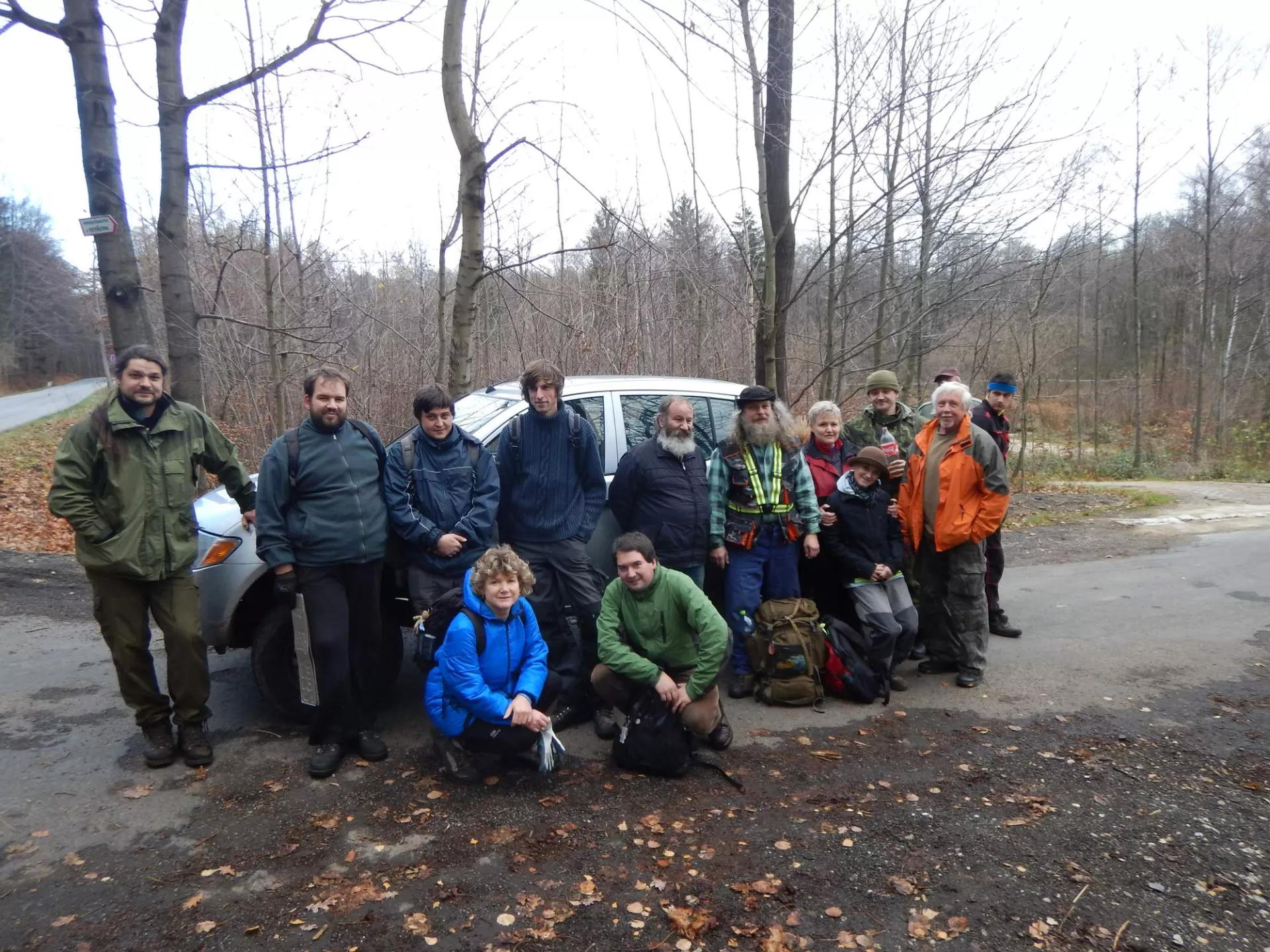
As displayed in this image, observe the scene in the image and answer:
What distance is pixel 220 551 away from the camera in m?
4.27

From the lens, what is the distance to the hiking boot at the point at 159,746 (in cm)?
390

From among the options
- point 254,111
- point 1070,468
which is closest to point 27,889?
point 254,111

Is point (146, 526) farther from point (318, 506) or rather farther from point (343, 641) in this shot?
point (343, 641)

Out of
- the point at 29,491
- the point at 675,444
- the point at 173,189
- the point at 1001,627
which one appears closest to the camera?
the point at 675,444

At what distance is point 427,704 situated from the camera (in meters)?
3.86

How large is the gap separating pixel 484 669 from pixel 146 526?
1712 mm

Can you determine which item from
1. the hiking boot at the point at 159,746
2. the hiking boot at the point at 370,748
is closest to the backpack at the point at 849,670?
the hiking boot at the point at 370,748

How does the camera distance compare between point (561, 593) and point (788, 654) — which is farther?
point (788, 654)

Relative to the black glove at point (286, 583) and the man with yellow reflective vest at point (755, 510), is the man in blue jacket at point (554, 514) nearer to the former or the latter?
the man with yellow reflective vest at point (755, 510)

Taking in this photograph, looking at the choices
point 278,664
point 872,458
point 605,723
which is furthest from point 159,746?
point 872,458

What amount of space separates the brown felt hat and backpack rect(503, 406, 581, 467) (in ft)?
5.76

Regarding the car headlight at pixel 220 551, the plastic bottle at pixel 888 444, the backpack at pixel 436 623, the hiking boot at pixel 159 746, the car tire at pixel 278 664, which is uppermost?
the plastic bottle at pixel 888 444

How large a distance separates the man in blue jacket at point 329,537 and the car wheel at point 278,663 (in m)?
0.24

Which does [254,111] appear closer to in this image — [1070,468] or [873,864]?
[873,864]
